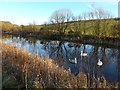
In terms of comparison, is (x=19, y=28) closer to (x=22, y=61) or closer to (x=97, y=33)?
(x=97, y=33)

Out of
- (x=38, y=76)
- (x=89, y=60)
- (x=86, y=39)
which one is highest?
(x=86, y=39)

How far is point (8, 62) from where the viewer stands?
→ 9.30 meters

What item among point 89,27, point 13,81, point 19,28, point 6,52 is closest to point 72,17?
point 89,27

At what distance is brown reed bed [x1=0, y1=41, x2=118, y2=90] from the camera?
675 cm

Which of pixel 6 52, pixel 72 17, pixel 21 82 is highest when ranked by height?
pixel 72 17

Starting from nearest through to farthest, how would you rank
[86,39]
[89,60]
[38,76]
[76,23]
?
[38,76]
[89,60]
[86,39]
[76,23]

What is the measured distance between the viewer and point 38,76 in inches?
293

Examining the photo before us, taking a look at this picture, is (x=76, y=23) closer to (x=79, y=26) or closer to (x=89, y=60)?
(x=79, y=26)

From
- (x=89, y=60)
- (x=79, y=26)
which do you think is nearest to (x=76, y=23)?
(x=79, y=26)

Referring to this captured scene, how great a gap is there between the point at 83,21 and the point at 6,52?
27351mm

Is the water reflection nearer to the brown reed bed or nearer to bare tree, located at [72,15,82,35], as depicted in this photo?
the brown reed bed

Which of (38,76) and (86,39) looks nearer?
(38,76)

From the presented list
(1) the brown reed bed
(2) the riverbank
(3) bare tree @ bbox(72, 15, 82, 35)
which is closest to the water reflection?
(1) the brown reed bed

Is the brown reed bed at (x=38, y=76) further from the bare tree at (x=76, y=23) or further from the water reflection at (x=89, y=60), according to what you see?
the bare tree at (x=76, y=23)
